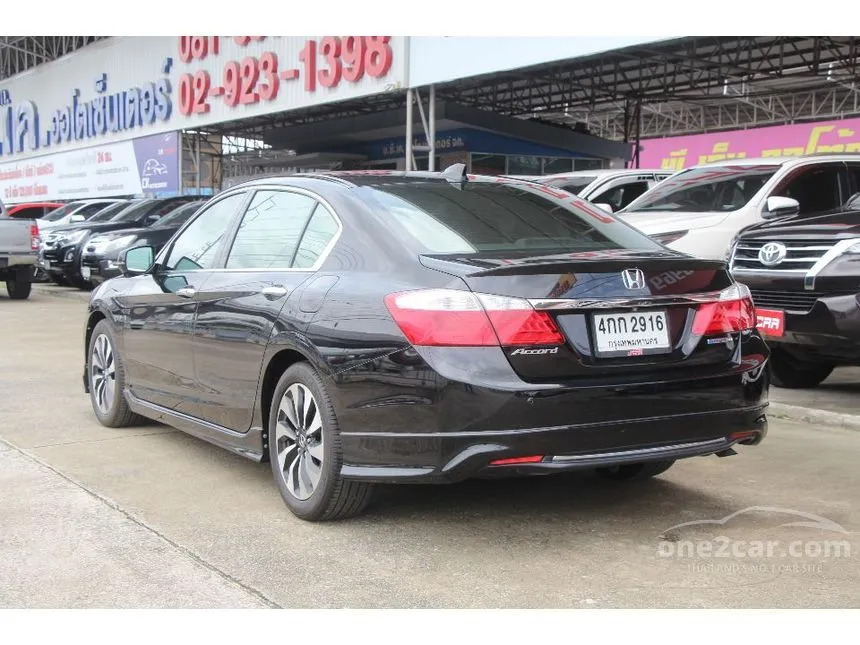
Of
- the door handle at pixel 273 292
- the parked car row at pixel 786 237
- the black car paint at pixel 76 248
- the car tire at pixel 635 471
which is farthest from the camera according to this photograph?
the black car paint at pixel 76 248

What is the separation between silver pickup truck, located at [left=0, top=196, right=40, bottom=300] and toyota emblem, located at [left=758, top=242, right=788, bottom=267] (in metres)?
12.3

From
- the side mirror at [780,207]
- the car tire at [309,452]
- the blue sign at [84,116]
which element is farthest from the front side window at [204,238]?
the blue sign at [84,116]

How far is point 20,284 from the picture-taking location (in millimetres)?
15844

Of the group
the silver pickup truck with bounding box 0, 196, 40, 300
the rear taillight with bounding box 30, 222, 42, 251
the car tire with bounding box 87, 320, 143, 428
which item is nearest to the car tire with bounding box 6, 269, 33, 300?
the silver pickup truck with bounding box 0, 196, 40, 300

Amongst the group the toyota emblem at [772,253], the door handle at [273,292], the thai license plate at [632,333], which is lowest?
the thai license plate at [632,333]

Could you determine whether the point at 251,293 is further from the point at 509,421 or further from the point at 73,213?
the point at 73,213

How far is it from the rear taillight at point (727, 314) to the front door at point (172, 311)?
2.49 m

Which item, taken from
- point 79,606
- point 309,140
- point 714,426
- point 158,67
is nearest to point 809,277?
point 714,426

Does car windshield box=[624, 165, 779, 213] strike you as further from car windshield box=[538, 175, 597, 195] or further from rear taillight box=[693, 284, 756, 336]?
rear taillight box=[693, 284, 756, 336]

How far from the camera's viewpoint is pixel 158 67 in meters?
26.6

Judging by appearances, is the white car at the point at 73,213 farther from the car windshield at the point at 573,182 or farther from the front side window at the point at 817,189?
the front side window at the point at 817,189

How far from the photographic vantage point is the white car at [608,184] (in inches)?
463
